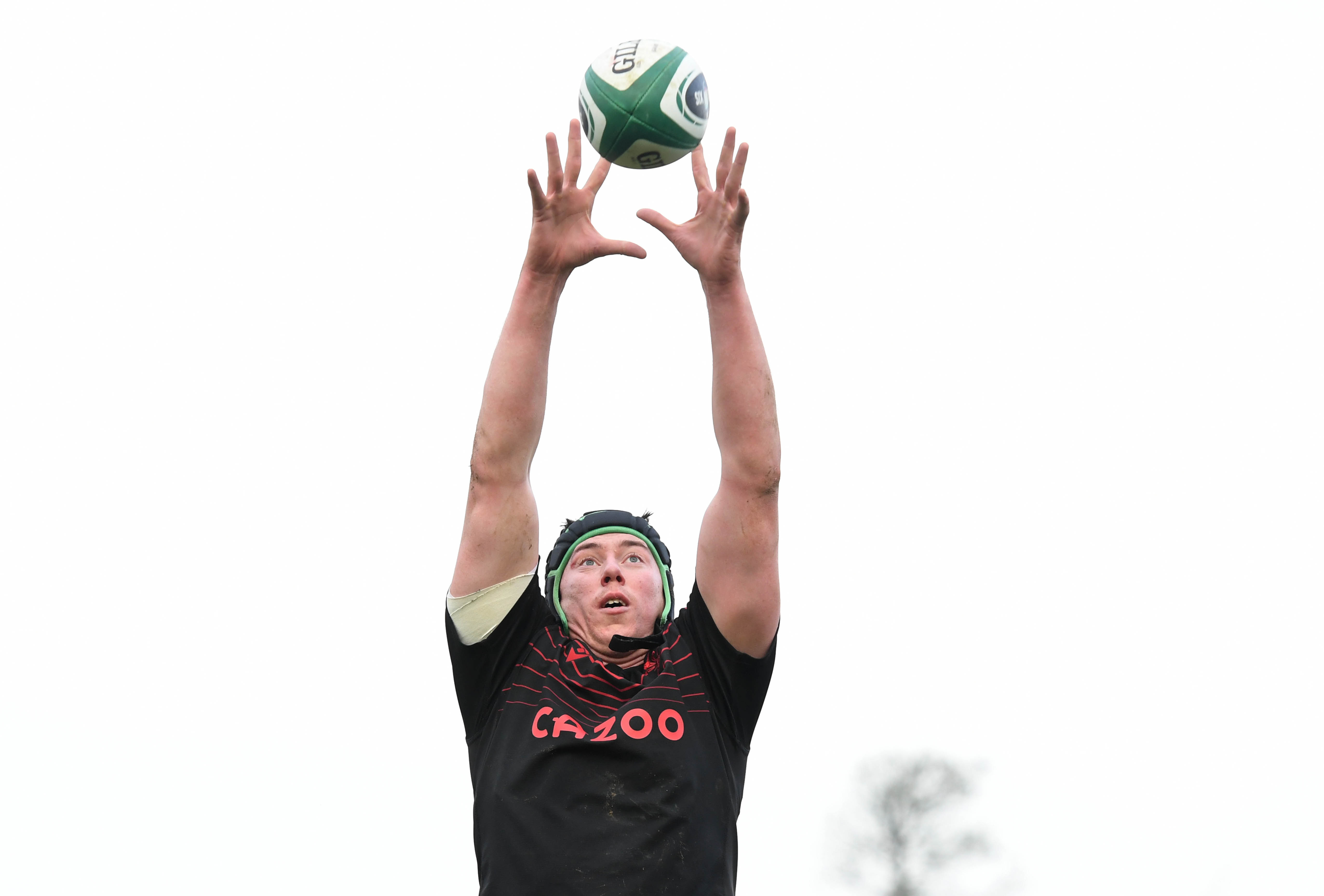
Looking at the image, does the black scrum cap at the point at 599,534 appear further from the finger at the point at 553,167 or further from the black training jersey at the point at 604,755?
the finger at the point at 553,167

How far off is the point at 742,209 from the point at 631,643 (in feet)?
5.79

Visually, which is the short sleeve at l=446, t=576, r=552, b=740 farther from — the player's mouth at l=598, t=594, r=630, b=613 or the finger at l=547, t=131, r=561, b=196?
the finger at l=547, t=131, r=561, b=196

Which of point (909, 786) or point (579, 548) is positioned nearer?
point (579, 548)

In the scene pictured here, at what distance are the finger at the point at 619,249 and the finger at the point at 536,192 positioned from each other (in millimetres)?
277

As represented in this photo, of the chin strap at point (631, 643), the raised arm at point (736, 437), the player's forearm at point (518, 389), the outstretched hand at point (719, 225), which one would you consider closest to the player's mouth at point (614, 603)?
the chin strap at point (631, 643)

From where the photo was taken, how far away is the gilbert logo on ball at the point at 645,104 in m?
5.37

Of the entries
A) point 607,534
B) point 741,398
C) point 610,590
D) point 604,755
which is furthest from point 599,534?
point 604,755

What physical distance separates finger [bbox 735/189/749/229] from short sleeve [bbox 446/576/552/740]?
68.1 inches

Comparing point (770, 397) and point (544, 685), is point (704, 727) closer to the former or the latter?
point (544, 685)

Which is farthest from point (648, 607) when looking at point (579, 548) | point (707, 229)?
point (707, 229)

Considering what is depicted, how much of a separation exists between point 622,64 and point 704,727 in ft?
8.74

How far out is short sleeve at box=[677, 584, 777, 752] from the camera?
16.7ft

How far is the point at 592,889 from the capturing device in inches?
175

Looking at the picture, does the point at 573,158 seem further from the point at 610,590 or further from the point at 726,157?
the point at 610,590
